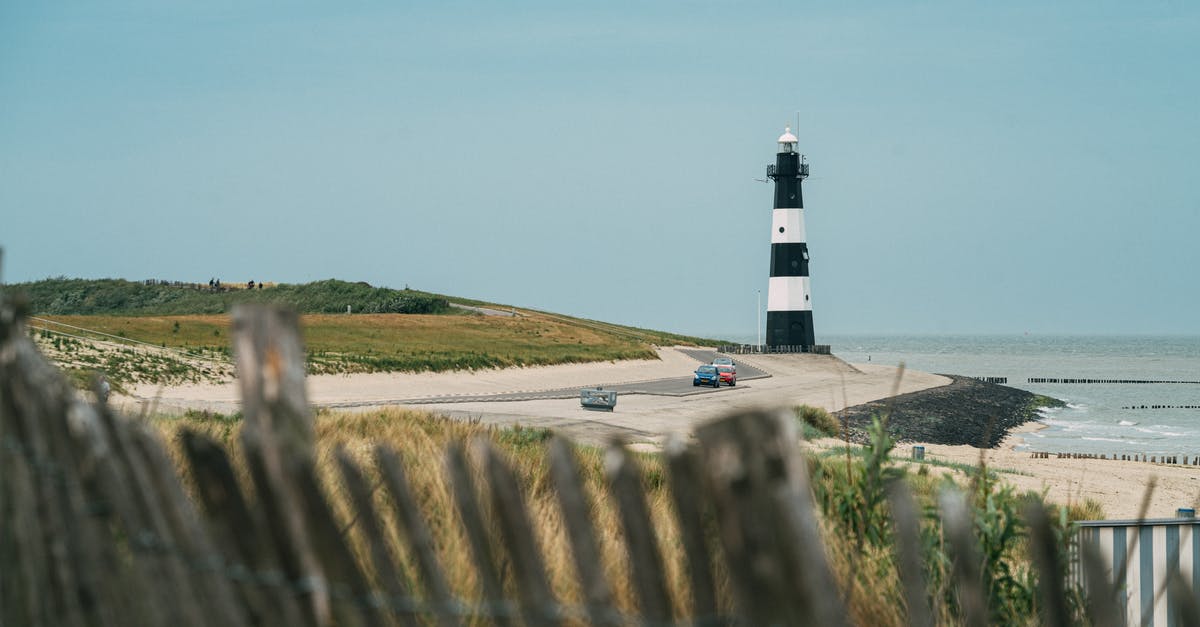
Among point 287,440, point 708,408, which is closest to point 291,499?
point 287,440

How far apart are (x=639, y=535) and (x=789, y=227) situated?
60235 millimetres

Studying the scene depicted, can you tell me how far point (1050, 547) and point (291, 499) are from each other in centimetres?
142

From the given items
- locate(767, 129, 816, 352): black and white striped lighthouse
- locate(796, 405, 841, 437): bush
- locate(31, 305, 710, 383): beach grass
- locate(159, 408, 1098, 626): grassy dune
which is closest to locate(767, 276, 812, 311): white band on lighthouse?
locate(767, 129, 816, 352): black and white striped lighthouse

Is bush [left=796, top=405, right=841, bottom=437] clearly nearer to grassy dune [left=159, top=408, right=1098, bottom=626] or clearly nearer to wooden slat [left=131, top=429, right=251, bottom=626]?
grassy dune [left=159, top=408, right=1098, bottom=626]

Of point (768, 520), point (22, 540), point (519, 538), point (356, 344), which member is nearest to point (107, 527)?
point (22, 540)

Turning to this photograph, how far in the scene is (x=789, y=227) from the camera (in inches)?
2400

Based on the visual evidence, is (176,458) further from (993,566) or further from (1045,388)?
(1045,388)

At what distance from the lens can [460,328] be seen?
67.2 meters

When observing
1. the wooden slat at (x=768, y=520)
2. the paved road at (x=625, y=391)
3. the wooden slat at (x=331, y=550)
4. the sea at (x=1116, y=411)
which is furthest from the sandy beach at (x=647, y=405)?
the wooden slat at (x=768, y=520)

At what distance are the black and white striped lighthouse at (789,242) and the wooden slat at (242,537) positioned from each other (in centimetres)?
5979

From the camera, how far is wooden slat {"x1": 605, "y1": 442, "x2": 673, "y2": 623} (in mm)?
1904

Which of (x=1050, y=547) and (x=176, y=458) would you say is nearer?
(x=1050, y=547)

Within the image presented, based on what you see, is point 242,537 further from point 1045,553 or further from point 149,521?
point 1045,553

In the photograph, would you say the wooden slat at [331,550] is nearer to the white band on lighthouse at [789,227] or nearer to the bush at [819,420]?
the bush at [819,420]
